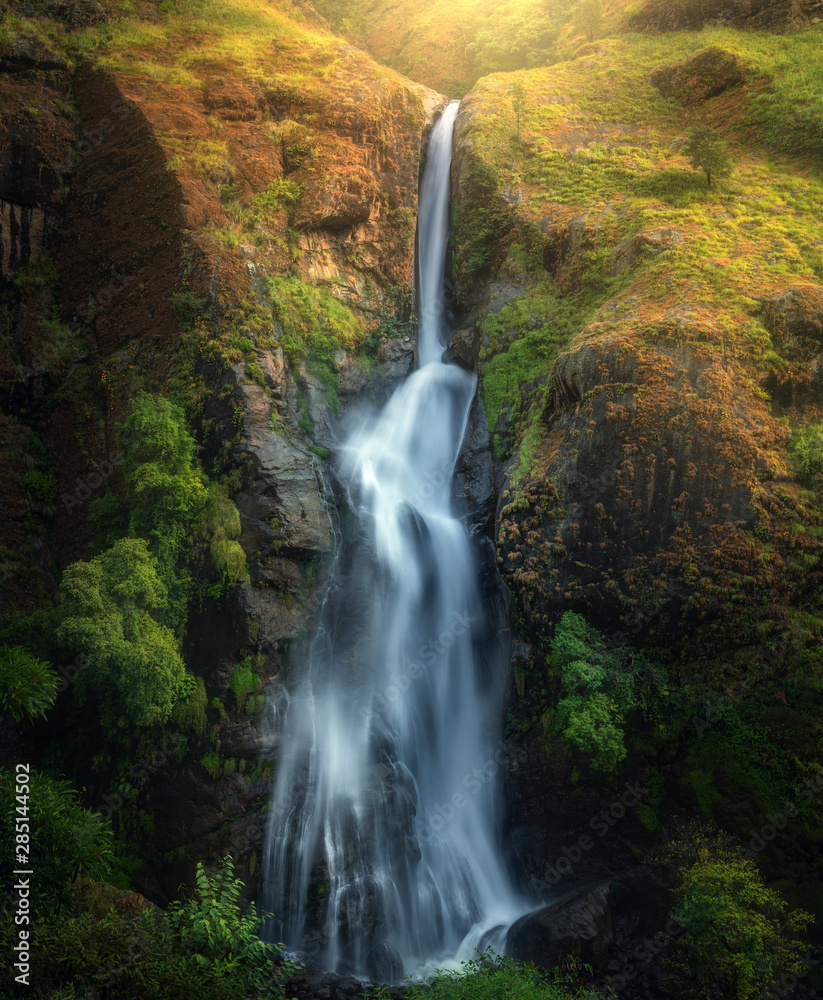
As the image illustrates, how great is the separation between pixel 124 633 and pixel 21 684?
4.66m

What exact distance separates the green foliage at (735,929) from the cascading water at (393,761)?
12.2 feet

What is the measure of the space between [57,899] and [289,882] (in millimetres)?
5714

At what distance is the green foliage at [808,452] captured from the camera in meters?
11.5

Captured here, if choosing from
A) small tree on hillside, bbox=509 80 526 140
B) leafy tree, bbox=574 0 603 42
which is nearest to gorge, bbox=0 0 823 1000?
small tree on hillside, bbox=509 80 526 140

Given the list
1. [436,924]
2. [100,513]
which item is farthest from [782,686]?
[100,513]

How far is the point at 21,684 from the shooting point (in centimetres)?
698

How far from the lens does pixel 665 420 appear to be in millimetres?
12062

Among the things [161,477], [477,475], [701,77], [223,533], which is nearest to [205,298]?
[161,477]

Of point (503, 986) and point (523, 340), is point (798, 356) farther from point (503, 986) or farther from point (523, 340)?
point (503, 986)

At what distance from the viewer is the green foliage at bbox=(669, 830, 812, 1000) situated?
8.46m

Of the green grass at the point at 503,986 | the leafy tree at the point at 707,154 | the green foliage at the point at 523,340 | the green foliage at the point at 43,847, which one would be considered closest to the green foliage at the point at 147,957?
the green foliage at the point at 43,847

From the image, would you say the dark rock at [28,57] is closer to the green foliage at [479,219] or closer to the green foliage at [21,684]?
the green foliage at [479,219]

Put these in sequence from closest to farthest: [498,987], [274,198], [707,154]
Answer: [498,987] < [707,154] < [274,198]

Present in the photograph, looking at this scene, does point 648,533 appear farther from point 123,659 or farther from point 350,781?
point 123,659
